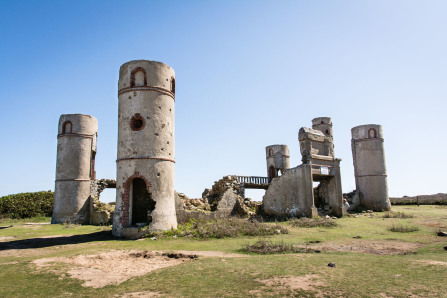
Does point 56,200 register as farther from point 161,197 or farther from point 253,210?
point 253,210

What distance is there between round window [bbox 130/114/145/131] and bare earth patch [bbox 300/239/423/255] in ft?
29.8

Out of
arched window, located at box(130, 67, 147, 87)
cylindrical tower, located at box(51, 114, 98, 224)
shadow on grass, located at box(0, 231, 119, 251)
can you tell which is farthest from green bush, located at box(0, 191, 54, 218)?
arched window, located at box(130, 67, 147, 87)

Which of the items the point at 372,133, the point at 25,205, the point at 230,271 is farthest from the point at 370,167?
the point at 25,205

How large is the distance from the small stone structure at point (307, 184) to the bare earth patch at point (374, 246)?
27.4 ft

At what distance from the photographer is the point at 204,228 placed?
1351 centimetres

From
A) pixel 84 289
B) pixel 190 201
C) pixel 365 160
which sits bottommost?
pixel 84 289

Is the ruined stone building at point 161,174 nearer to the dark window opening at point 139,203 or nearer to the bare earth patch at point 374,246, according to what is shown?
the dark window opening at point 139,203

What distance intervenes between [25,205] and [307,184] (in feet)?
73.5

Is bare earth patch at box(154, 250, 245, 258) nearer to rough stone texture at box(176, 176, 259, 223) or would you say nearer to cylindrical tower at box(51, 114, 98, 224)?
rough stone texture at box(176, 176, 259, 223)

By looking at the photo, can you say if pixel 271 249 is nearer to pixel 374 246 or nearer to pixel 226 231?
pixel 374 246

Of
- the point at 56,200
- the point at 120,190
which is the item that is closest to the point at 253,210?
the point at 120,190

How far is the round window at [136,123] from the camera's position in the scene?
14.7 meters

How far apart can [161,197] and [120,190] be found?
191 cm

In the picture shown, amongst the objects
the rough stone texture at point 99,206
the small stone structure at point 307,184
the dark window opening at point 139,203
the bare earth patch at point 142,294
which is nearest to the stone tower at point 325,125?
the small stone structure at point 307,184
